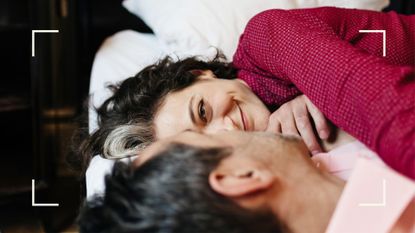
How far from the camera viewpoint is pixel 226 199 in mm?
662

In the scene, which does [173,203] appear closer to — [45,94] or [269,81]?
[269,81]

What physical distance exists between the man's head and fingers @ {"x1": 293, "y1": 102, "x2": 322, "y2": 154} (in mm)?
183

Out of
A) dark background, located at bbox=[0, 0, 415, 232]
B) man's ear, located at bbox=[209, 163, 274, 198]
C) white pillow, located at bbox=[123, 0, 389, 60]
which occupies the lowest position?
dark background, located at bbox=[0, 0, 415, 232]

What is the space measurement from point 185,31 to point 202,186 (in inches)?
30.4

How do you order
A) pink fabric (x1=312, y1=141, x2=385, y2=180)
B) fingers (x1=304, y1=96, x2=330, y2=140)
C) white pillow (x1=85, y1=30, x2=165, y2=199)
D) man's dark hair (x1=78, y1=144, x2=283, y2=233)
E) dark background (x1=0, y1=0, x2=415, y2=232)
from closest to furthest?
man's dark hair (x1=78, y1=144, x2=283, y2=233)
pink fabric (x1=312, y1=141, x2=385, y2=180)
fingers (x1=304, y1=96, x2=330, y2=140)
white pillow (x1=85, y1=30, x2=165, y2=199)
dark background (x1=0, y1=0, x2=415, y2=232)

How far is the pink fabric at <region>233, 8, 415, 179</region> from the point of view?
73 centimetres

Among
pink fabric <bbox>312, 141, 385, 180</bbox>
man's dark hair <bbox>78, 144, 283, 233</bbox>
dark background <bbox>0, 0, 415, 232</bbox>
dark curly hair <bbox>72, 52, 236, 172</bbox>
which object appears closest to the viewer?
man's dark hair <bbox>78, 144, 283, 233</bbox>

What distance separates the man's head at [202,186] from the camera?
0.65m

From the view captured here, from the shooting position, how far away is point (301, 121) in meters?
1.00

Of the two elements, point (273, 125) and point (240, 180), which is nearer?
point (240, 180)

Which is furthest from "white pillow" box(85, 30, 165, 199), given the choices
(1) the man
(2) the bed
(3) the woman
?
(1) the man

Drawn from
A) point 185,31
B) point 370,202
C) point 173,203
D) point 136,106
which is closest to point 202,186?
point 173,203

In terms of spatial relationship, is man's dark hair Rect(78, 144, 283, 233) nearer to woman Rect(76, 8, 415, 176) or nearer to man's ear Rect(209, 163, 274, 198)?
man's ear Rect(209, 163, 274, 198)

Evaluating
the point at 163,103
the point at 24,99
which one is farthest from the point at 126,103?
the point at 24,99
